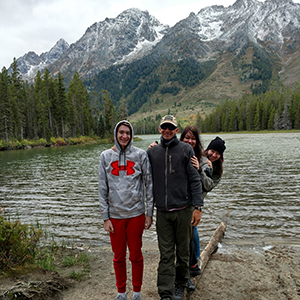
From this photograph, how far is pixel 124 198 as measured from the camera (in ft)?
12.3

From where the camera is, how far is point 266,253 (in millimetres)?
5953

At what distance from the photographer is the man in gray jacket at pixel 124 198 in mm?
3771

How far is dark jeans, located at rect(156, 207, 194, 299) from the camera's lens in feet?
12.3

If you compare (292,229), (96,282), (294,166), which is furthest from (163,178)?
(294,166)

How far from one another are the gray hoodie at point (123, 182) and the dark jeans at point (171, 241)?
329mm

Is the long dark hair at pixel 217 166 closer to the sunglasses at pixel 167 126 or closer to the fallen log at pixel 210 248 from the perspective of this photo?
the sunglasses at pixel 167 126

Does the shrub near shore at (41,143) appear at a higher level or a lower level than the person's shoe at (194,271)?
higher

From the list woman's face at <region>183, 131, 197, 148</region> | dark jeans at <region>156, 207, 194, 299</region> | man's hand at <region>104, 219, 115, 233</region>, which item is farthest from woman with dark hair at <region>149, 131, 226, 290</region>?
man's hand at <region>104, 219, 115, 233</region>

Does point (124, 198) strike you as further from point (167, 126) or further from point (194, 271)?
point (194, 271)

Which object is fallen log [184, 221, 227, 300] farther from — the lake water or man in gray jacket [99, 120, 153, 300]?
man in gray jacket [99, 120, 153, 300]

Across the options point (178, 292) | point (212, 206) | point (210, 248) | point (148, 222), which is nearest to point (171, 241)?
point (148, 222)

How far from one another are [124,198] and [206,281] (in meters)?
2.45

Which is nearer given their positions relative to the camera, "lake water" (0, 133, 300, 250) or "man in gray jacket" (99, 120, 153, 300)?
"man in gray jacket" (99, 120, 153, 300)

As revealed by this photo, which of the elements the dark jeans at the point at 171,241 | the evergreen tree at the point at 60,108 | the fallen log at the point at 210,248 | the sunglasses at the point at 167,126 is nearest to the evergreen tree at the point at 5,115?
the evergreen tree at the point at 60,108
